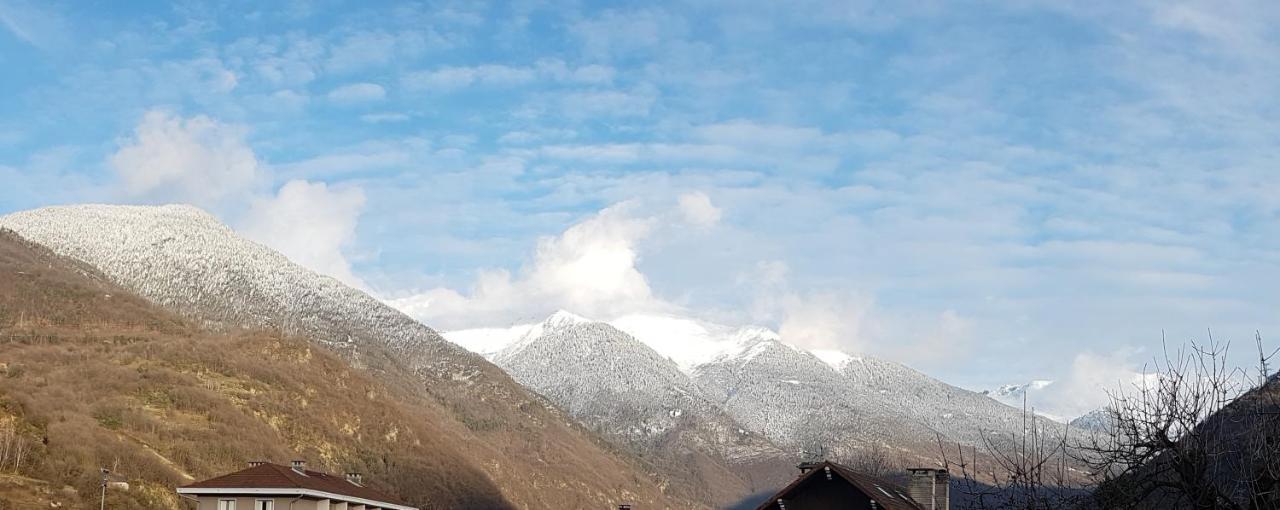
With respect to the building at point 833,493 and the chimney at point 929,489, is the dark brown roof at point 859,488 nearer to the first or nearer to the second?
the building at point 833,493

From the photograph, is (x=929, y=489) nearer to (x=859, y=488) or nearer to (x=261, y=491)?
(x=859, y=488)

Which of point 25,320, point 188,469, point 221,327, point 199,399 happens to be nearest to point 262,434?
point 199,399

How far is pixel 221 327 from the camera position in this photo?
602 feet

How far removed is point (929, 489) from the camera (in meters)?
47.5

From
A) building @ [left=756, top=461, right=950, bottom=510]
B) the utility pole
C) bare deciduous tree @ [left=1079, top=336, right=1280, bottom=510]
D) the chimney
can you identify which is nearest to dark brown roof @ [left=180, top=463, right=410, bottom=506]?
the utility pole

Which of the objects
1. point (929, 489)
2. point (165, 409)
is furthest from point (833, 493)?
point (165, 409)

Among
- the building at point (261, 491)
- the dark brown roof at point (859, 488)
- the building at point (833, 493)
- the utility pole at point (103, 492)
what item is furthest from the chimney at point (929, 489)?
the utility pole at point (103, 492)

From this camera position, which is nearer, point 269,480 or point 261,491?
point 261,491

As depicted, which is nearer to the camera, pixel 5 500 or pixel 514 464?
pixel 5 500

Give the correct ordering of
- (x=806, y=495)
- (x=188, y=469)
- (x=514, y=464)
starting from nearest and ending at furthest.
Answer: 1. (x=806, y=495)
2. (x=188, y=469)
3. (x=514, y=464)

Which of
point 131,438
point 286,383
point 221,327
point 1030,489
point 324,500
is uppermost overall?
point 221,327

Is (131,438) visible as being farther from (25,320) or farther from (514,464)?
(514,464)

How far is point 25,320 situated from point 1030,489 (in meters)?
128

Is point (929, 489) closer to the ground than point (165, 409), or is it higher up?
closer to the ground
